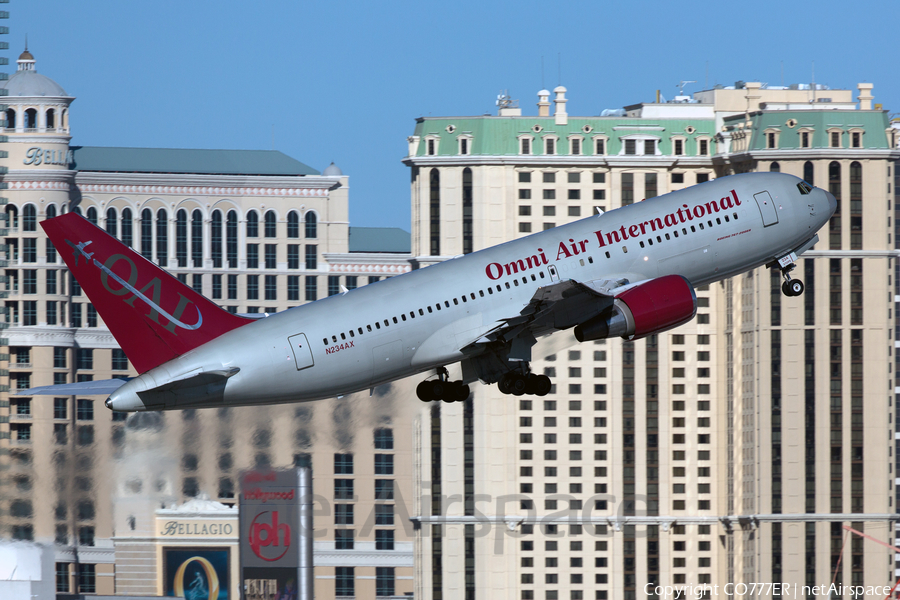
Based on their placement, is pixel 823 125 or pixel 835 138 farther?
pixel 823 125

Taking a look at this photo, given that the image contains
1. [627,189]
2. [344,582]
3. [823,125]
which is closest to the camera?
[823,125]

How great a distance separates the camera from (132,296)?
56.8 m

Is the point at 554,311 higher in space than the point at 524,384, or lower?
higher

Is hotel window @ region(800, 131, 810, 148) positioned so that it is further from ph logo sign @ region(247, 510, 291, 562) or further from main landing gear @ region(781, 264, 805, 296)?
main landing gear @ region(781, 264, 805, 296)

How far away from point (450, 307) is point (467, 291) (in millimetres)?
918

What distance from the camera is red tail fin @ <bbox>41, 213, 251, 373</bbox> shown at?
56250 millimetres

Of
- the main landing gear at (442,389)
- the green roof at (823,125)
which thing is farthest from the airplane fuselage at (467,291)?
the green roof at (823,125)

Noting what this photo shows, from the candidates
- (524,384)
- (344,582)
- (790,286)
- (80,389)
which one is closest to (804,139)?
(344,582)

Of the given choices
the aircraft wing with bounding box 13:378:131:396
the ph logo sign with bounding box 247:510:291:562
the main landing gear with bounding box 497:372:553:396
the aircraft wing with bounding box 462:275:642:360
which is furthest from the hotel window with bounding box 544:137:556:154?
the aircraft wing with bounding box 13:378:131:396

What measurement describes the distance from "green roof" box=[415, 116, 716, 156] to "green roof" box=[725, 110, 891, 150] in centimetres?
1174

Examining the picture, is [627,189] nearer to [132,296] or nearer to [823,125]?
[823,125]

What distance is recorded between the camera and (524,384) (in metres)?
62.5

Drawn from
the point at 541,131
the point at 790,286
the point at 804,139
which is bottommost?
the point at 790,286

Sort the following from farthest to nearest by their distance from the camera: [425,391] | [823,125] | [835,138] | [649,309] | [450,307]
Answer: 1. [823,125]
2. [835,138]
3. [425,391]
4. [649,309]
5. [450,307]
